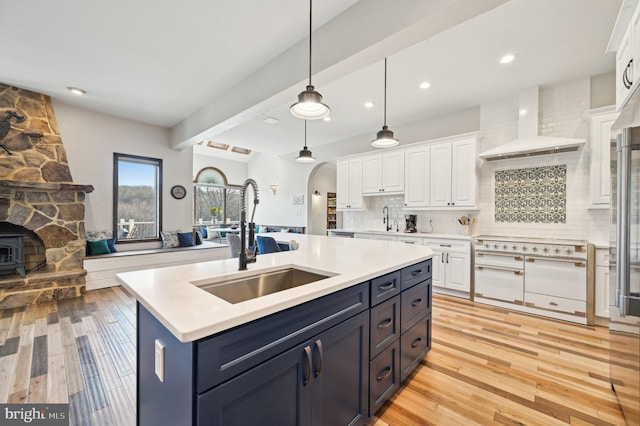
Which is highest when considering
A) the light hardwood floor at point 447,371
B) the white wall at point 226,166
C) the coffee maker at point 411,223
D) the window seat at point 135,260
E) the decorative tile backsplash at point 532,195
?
the white wall at point 226,166

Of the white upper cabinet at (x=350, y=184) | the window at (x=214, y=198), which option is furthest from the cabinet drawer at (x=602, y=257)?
the window at (x=214, y=198)

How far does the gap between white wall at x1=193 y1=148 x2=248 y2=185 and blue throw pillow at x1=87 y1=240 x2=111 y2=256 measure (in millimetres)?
4652

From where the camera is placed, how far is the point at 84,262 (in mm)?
4137

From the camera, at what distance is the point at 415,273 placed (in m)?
2.01

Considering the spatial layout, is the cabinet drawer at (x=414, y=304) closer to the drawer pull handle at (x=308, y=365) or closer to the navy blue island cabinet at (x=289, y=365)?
the navy blue island cabinet at (x=289, y=365)

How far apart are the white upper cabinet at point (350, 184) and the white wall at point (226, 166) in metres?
5.16

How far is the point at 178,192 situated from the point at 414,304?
5330mm

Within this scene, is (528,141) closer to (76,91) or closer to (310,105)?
(310,105)

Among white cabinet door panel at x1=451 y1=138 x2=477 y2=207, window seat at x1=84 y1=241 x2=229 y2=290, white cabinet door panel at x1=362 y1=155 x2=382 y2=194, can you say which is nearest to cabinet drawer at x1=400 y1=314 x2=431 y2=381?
white cabinet door panel at x1=451 y1=138 x2=477 y2=207

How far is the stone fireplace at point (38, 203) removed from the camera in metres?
3.56

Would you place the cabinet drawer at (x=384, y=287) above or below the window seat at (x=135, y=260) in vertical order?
above

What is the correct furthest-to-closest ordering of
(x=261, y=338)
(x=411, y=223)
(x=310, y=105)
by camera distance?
(x=411, y=223) < (x=310, y=105) < (x=261, y=338)

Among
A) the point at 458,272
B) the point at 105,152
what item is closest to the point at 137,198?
the point at 105,152

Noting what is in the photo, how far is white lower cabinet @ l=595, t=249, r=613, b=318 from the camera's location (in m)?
2.90
